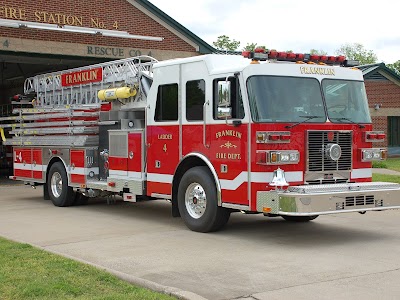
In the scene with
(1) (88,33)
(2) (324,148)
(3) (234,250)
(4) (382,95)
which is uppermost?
(1) (88,33)

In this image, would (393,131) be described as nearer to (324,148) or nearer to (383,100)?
(383,100)

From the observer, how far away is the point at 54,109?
13.2 metres

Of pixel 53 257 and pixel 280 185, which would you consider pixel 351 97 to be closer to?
pixel 280 185

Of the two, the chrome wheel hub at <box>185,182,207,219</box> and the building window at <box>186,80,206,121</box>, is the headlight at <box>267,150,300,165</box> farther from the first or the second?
the building window at <box>186,80,206,121</box>

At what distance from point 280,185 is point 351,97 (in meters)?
2.26

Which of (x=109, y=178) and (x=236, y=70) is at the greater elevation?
(x=236, y=70)

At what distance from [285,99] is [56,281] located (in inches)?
169

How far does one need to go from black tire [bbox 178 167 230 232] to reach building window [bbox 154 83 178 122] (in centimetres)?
108

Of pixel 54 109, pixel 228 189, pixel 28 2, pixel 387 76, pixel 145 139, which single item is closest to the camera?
pixel 228 189

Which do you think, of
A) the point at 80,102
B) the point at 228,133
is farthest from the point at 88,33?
the point at 228,133

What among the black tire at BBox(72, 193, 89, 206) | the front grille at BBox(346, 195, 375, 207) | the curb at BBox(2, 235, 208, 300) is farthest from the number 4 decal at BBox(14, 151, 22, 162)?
the front grille at BBox(346, 195, 375, 207)

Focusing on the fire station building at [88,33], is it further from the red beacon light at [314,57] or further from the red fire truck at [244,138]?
the red beacon light at [314,57]

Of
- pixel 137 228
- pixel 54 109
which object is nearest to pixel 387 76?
pixel 54 109

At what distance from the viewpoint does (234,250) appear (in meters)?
8.15
